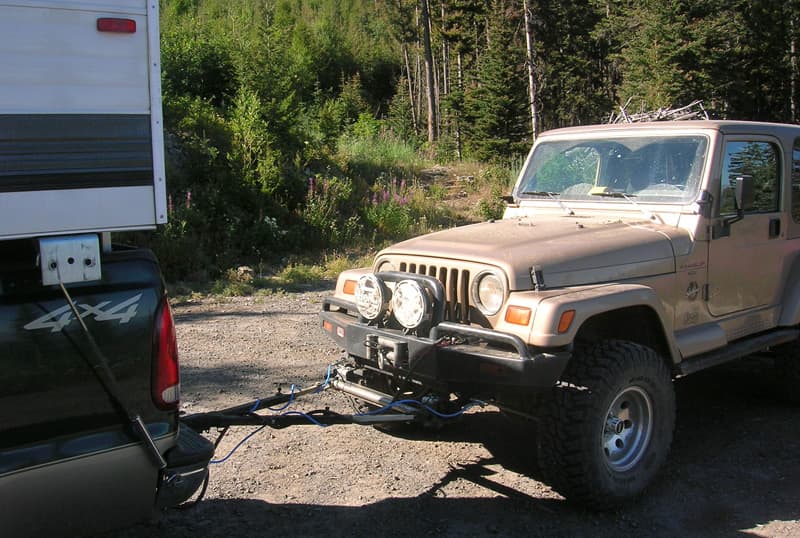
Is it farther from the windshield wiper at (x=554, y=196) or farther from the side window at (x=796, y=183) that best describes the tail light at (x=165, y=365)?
the side window at (x=796, y=183)

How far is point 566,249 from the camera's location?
13.4 ft

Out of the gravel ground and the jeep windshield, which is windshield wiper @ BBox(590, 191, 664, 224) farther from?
the gravel ground

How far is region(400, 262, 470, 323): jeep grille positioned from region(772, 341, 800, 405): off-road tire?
115 inches

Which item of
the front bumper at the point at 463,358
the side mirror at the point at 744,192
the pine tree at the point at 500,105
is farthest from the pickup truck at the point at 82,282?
the pine tree at the point at 500,105

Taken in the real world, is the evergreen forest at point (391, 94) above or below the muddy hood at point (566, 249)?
above

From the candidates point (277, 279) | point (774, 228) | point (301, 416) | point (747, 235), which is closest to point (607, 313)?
point (747, 235)

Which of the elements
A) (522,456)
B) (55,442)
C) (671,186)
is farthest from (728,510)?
(55,442)

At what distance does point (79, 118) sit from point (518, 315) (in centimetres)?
223

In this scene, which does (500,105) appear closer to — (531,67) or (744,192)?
(531,67)

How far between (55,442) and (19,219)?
818 mm

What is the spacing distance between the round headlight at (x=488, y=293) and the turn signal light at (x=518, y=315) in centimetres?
10

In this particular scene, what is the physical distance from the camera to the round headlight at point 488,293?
12.7ft

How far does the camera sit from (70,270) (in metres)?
2.59

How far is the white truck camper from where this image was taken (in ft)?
8.50
